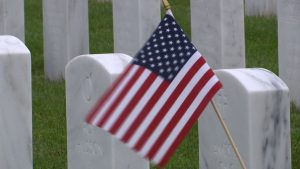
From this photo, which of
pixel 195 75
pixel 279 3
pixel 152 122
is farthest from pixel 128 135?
pixel 279 3

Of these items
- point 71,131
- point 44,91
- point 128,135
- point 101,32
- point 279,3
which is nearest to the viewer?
point 128,135

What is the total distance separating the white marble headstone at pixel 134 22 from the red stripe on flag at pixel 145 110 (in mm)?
3440

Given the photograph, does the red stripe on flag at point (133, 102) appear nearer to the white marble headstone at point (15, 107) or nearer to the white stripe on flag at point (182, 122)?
the white stripe on flag at point (182, 122)

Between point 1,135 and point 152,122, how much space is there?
1563 mm

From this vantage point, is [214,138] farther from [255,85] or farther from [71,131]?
[71,131]

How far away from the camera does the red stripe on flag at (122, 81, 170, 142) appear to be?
4.59 m

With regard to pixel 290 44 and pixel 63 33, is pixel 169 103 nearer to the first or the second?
pixel 290 44

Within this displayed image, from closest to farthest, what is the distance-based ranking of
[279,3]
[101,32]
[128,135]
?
1. [128,135]
2. [279,3]
3. [101,32]

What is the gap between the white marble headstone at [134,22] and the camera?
818 centimetres

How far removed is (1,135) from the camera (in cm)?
598

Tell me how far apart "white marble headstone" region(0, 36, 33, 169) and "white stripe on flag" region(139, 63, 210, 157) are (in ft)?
4.71

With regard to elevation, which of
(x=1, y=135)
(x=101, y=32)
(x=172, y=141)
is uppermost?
(x=172, y=141)

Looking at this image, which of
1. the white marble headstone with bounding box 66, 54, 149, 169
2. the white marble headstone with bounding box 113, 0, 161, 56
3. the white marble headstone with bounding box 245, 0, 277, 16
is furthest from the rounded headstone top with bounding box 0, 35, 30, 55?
the white marble headstone with bounding box 245, 0, 277, 16

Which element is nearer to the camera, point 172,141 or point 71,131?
point 172,141
